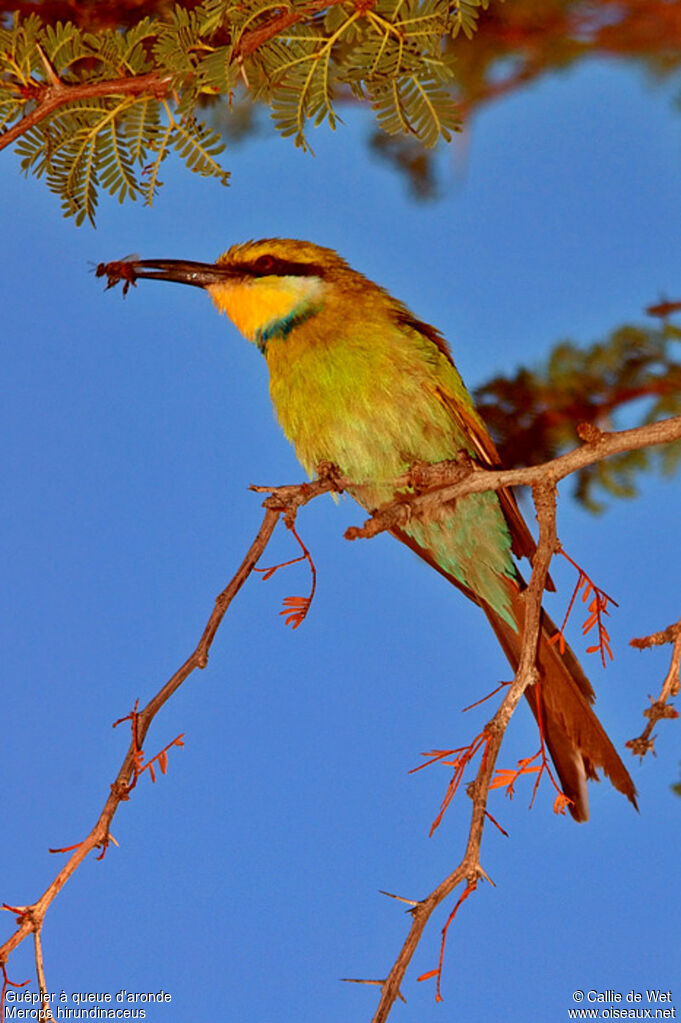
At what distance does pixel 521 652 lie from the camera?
1.39 meters

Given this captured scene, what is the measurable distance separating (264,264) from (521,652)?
96cm

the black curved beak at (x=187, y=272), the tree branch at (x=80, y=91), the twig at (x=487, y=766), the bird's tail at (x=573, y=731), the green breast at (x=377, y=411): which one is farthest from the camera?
the black curved beak at (x=187, y=272)

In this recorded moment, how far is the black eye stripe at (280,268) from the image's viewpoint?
1977 millimetres

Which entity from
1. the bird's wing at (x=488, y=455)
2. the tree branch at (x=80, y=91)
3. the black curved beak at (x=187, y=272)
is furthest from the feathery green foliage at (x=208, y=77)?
the bird's wing at (x=488, y=455)

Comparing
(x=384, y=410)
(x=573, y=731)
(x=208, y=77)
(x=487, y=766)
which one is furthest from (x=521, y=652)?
(x=208, y=77)

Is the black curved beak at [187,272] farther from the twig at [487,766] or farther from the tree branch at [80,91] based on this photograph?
the twig at [487,766]

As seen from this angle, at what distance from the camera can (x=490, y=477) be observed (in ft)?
5.06

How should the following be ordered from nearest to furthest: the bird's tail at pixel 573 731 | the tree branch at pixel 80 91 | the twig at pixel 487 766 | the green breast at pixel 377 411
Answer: the twig at pixel 487 766, the tree branch at pixel 80 91, the bird's tail at pixel 573 731, the green breast at pixel 377 411

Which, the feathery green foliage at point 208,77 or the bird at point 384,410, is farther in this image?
the bird at point 384,410

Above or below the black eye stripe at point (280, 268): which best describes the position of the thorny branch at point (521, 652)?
below

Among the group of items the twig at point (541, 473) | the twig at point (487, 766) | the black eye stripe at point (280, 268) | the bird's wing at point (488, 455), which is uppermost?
the black eye stripe at point (280, 268)

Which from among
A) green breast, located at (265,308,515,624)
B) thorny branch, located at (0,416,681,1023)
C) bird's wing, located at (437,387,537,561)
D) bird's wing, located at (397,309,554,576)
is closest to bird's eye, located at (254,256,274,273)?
green breast, located at (265,308,515,624)

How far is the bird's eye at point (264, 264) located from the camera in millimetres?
1982

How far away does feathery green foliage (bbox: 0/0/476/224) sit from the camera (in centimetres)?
143
